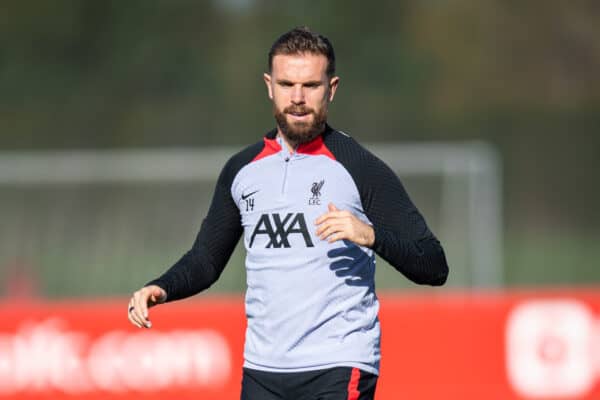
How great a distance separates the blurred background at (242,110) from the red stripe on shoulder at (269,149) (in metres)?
10.6

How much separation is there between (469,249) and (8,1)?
1735 centimetres

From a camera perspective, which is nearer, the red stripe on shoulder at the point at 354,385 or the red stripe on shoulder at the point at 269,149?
the red stripe on shoulder at the point at 354,385

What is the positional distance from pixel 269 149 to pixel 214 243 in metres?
0.42

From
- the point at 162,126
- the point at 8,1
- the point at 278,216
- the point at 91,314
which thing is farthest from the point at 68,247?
the point at 8,1

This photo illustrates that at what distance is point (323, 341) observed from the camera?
391 cm

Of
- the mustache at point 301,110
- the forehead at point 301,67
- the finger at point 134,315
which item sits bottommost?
the finger at point 134,315

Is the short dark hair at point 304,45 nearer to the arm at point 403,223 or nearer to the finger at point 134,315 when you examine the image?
the arm at point 403,223

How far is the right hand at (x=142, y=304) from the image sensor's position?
12.9 ft

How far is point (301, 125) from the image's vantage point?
157 inches

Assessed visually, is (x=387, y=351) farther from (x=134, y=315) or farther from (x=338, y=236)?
(x=338, y=236)

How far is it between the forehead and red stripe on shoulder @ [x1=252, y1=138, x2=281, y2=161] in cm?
27

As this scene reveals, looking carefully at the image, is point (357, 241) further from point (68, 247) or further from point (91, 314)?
point (68, 247)

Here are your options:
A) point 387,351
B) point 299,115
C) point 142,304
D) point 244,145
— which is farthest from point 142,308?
point 244,145

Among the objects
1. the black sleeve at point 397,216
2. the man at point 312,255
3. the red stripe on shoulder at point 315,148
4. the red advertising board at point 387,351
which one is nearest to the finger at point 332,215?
the man at point 312,255
